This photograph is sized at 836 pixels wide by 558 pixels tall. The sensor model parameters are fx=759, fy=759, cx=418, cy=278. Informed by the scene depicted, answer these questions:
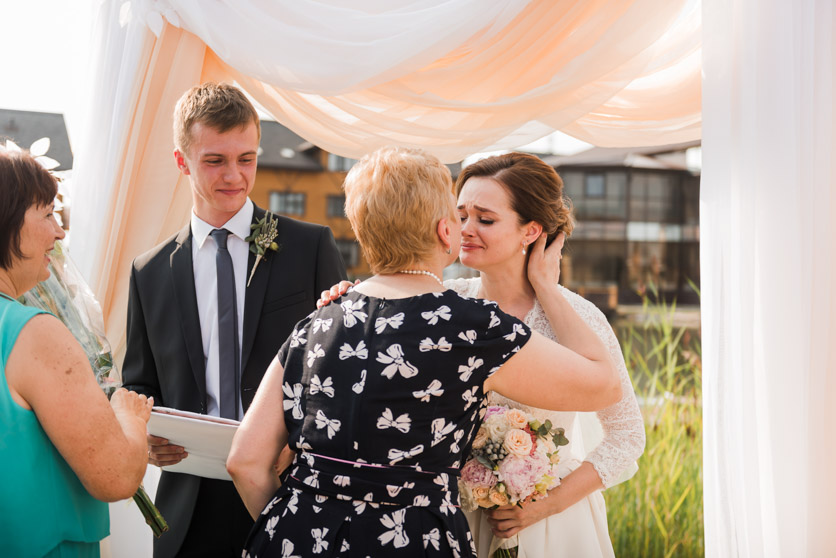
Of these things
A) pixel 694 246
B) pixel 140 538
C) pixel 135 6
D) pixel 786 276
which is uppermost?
pixel 694 246

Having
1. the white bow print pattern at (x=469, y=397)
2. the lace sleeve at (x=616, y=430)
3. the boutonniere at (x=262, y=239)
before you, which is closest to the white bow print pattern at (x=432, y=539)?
the white bow print pattern at (x=469, y=397)

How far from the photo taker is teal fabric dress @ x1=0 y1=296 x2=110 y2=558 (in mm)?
1729

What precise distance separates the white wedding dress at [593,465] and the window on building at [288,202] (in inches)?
1992

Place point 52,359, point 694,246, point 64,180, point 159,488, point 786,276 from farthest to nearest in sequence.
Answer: point 694,246, point 64,180, point 159,488, point 786,276, point 52,359

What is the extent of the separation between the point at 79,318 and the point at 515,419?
52.3 inches

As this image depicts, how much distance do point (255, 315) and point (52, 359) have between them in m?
0.85

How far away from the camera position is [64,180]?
3.05 m

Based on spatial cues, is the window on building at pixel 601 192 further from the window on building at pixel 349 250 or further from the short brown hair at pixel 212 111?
the short brown hair at pixel 212 111

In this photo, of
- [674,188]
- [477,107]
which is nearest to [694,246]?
[674,188]

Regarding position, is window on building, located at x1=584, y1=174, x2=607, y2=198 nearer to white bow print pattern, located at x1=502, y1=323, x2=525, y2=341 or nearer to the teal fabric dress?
white bow print pattern, located at x1=502, y1=323, x2=525, y2=341

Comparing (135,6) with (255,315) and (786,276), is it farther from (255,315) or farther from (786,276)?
(786,276)

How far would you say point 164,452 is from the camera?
2.33 metres

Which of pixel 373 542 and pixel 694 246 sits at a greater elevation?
pixel 694 246

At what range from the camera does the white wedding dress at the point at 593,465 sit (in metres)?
2.45
